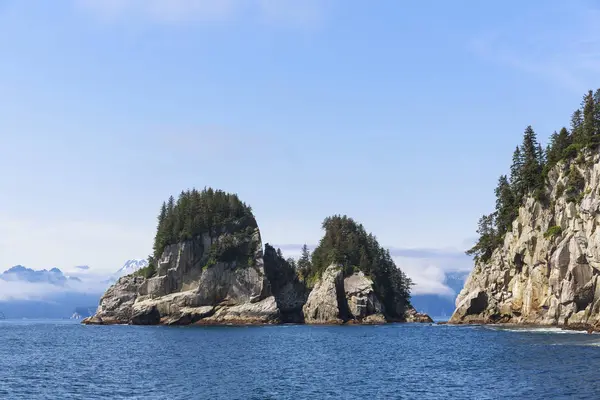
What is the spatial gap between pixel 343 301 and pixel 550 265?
194ft

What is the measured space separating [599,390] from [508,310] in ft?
299

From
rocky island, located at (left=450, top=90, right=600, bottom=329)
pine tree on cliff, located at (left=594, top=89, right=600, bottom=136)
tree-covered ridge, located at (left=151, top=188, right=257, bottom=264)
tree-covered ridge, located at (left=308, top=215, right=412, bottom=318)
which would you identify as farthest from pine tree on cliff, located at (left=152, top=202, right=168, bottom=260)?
pine tree on cliff, located at (left=594, top=89, right=600, bottom=136)

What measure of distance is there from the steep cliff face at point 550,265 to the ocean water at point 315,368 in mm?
12666

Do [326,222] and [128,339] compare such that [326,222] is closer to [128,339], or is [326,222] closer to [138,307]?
[138,307]

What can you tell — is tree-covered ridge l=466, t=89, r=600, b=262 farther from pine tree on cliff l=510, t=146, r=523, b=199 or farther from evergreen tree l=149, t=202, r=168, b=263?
evergreen tree l=149, t=202, r=168, b=263

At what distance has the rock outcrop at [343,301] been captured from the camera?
15925 centimetres

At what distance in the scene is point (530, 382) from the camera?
53781 millimetres

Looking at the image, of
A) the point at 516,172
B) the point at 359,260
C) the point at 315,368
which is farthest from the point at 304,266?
the point at 315,368

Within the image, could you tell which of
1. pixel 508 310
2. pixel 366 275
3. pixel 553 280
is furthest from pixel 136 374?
pixel 366 275

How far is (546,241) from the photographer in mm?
124062

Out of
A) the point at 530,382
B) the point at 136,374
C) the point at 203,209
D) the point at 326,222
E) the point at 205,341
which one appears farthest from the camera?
the point at 326,222

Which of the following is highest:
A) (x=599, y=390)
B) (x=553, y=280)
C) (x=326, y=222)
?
(x=326, y=222)

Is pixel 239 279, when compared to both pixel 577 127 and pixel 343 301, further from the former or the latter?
pixel 577 127

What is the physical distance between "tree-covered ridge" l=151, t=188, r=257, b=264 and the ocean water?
65.0 metres
